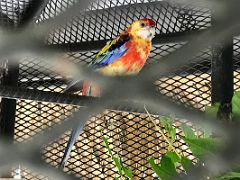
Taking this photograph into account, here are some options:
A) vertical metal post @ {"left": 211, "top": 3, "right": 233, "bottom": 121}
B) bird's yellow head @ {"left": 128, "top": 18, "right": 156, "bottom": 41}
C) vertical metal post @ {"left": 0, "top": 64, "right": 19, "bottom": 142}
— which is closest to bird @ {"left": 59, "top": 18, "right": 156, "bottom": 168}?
bird's yellow head @ {"left": 128, "top": 18, "right": 156, "bottom": 41}

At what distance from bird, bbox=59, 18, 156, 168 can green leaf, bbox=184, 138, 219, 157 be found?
41cm

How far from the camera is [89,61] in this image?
79 centimetres

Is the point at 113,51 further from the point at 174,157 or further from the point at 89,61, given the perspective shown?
the point at 174,157

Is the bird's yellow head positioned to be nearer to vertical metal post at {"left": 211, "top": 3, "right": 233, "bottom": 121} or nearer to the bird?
the bird

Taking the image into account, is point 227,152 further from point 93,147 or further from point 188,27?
point 93,147

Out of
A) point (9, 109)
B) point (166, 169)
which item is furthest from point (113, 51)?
point (166, 169)

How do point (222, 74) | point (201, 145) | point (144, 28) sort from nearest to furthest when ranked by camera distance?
point (201, 145), point (222, 74), point (144, 28)

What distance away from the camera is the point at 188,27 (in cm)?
72

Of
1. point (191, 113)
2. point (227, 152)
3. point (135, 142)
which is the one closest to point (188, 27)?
point (135, 142)

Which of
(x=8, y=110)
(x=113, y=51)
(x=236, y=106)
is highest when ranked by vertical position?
(x=236, y=106)

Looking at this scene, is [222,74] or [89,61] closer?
[222,74]

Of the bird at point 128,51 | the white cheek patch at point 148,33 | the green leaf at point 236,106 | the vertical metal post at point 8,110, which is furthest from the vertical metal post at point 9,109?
the green leaf at point 236,106

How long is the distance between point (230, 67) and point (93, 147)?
1.61 feet

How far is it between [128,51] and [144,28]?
0.11 metres
